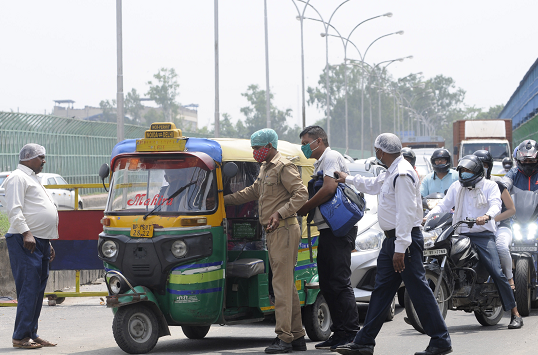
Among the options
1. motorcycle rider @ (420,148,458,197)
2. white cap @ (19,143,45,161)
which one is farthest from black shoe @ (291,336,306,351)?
motorcycle rider @ (420,148,458,197)

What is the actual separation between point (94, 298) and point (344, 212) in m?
5.50

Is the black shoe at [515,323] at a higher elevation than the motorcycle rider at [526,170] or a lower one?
lower

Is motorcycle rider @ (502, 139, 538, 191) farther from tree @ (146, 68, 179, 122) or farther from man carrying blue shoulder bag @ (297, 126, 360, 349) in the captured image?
tree @ (146, 68, 179, 122)

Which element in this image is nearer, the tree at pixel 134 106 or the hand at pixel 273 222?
the hand at pixel 273 222

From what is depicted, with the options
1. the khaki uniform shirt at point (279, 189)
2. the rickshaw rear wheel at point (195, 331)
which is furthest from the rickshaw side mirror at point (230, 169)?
the rickshaw rear wheel at point (195, 331)

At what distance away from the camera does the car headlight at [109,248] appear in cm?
684

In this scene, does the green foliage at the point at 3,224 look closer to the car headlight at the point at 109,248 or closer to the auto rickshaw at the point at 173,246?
the auto rickshaw at the point at 173,246

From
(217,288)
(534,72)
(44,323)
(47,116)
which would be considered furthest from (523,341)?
(534,72)

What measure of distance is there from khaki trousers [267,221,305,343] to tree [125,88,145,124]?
121275mm

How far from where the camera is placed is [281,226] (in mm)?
Result: 6629

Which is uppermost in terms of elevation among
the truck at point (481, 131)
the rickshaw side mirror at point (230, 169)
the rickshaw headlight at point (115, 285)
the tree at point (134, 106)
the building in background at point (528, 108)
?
the tree at point (134, 106)

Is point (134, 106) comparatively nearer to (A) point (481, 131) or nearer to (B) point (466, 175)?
(A) point (481, 131)

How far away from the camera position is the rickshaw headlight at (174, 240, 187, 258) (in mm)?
6602

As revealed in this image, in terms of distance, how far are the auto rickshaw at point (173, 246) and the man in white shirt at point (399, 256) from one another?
1.03 meters
